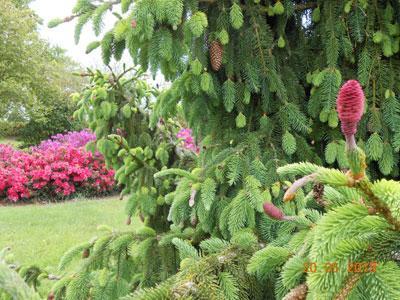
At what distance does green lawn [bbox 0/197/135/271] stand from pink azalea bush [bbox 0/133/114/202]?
0.66 m

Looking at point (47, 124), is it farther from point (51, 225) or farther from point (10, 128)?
point (51, 225)

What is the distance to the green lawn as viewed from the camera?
649 cm

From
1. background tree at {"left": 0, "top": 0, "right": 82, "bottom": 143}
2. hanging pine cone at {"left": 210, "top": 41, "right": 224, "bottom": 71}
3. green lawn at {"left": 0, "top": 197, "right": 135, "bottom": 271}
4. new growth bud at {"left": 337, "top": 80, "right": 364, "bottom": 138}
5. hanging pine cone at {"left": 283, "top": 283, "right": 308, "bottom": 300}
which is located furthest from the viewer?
background tree at {"left": 0, "top": 0, "right": 82, "bottom": 143}

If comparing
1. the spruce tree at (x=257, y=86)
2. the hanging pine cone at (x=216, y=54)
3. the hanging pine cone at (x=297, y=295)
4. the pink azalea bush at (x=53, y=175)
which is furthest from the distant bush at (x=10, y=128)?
the hanging pine cone at (x=297, y=295)

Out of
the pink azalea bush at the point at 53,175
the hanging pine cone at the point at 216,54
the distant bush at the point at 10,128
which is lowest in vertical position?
the pink azalea bush at the point at 53,175

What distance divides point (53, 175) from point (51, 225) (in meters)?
2.84

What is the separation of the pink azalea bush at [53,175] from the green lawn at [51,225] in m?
0.66

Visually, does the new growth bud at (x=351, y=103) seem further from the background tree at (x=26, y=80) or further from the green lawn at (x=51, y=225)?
the background tree at (x=26, y=80)

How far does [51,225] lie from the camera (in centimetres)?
816

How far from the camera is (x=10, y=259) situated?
8.21 feet

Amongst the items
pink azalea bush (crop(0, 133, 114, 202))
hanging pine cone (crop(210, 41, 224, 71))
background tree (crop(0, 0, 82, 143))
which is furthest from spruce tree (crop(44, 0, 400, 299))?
background tree (crop(0, 0, 82, 143))

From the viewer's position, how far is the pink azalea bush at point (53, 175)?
10.7 meters
